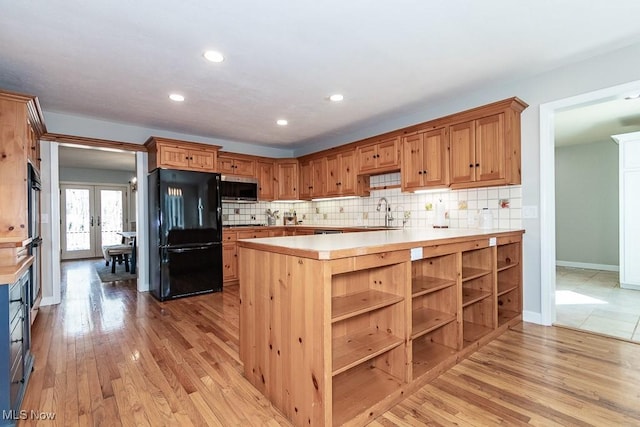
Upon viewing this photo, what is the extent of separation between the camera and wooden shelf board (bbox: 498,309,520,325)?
2.87 m

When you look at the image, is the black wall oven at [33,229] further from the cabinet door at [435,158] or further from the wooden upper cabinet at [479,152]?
the wooden upper cabinet at [479,152]

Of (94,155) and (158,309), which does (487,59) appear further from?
(94,155)

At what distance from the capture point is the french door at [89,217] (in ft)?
26.4

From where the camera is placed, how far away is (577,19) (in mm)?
2115

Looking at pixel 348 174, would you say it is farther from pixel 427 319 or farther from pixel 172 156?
pixel 427 319

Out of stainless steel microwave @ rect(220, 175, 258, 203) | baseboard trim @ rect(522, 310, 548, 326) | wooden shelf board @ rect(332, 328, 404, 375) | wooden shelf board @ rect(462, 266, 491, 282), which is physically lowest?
baseboard trim @ rect(522, 310, 548, 326)

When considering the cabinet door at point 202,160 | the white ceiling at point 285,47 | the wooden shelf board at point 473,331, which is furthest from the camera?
the cabinet door at point 202,160

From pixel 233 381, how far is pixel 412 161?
3062 millimetres

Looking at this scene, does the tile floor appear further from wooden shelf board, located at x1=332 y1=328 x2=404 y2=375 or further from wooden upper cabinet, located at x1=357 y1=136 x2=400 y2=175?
wooden upper cabinet, located at x1=357 y1=136 x2=400 y2=175

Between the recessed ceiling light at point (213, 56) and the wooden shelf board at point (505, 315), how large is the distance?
3.41 meters

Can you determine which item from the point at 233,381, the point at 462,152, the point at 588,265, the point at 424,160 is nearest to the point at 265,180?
the point at 424,160

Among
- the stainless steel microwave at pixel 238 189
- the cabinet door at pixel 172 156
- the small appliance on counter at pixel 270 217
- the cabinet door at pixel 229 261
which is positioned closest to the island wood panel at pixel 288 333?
the cabinet door at pixel 172 156

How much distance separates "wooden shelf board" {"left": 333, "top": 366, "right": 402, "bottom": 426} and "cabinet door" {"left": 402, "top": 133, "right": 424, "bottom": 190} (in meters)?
2.41

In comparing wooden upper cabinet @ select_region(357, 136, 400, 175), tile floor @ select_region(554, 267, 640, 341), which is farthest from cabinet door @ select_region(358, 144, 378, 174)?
tile floor @ select_region(554, 267, 640, 341)
